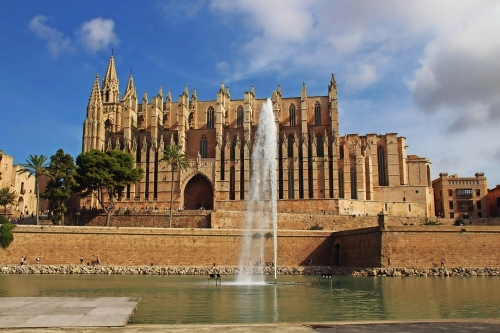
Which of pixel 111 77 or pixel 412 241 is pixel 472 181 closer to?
pixel 412 241

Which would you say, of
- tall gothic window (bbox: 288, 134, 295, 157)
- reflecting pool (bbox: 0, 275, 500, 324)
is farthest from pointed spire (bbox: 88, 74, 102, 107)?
reflecting pool (bbox: 0, 275, 500, 324)

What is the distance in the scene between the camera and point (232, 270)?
3703 cm

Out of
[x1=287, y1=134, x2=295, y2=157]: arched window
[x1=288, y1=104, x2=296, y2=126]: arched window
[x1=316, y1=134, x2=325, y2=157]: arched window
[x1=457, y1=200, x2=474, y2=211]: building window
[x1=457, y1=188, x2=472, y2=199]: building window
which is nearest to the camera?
[x1=287, y1=134, x2=295, y2=157]: arched window

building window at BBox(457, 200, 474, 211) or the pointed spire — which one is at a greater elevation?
the pointed spire

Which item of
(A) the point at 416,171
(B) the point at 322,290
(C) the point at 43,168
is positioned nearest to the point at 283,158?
(A) the point at 416,171

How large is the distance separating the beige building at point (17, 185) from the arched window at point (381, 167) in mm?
39475

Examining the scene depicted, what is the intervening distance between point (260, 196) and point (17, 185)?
91.3ft

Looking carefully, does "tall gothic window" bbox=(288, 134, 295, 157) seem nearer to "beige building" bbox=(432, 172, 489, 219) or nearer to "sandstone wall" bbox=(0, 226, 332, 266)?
"sandstone wall" bbox=(0, 226, 332, 266)

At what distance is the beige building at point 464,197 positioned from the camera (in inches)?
2443

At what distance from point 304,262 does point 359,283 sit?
38.1 feet

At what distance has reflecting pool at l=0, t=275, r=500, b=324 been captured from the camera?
15562 millimetres

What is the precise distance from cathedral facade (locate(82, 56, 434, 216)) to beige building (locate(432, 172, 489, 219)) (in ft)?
14.3

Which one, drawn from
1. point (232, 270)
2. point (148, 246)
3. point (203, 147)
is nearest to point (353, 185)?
point (203, 147)

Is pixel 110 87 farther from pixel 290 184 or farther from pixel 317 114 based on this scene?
pixel 290 184
